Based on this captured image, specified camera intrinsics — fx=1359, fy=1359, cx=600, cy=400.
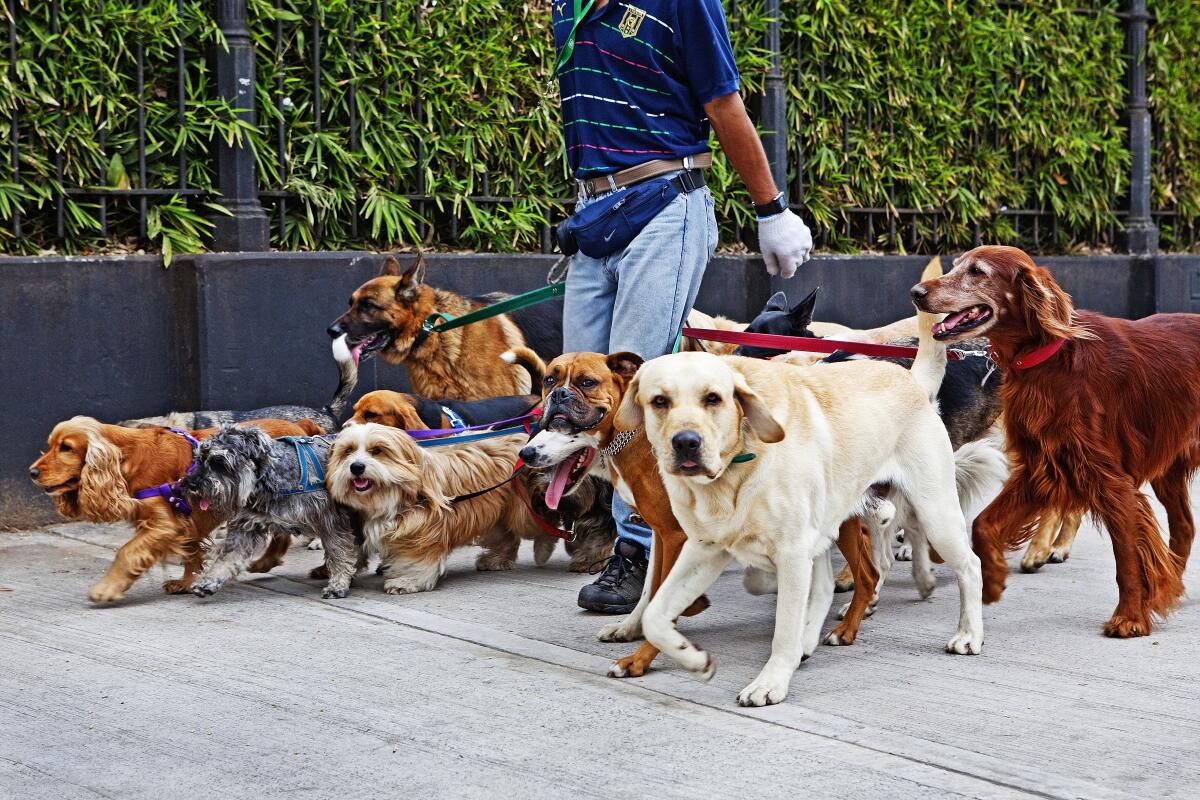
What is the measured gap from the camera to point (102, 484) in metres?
5.56

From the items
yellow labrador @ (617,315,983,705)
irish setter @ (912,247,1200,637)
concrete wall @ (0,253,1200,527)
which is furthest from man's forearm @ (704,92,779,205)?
concrete wall @ (0,253,1200,527)

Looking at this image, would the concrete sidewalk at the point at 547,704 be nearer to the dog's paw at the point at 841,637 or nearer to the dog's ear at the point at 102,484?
the dog's paw at the point at 841,637

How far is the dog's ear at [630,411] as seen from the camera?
428cm

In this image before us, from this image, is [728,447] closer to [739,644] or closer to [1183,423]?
[739,644]

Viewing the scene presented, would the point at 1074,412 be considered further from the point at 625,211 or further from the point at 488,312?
the point at 488,312

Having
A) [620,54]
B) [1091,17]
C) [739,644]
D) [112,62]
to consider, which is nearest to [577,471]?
[739,644]

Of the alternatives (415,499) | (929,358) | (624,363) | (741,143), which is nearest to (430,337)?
(415,499)

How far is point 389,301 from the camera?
7.37 metres

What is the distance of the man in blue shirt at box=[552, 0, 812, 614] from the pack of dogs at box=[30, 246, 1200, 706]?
0.38 meters

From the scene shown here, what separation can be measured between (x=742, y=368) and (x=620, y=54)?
1.51 metres

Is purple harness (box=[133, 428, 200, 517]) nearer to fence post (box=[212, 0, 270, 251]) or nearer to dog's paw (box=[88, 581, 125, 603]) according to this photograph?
dog's paw (box=[88, 581, 125, 603])

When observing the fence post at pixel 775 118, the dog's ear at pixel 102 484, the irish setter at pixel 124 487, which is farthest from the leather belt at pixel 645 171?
the fence post at pixel 775 118

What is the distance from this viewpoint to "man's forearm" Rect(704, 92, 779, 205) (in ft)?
16.9

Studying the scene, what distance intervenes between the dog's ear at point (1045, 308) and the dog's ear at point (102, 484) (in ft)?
12.0
